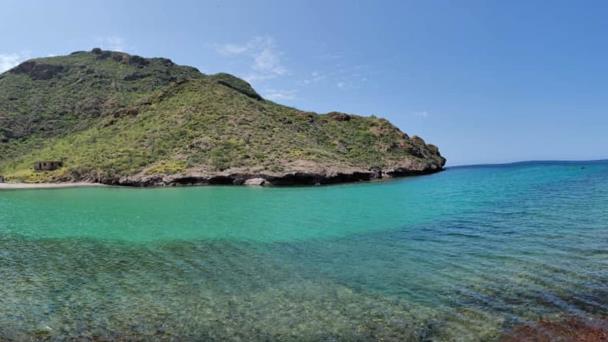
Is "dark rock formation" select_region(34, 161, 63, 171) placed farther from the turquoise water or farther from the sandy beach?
the turquoise water

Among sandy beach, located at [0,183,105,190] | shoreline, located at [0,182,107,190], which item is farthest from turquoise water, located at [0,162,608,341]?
sandy beach, located at [0,183,105,190]

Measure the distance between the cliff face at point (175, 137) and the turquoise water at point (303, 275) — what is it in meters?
39.6

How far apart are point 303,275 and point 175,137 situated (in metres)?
71.2

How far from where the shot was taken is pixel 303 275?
51.6ft

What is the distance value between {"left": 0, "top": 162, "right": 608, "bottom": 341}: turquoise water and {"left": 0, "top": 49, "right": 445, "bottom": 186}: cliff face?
130ft

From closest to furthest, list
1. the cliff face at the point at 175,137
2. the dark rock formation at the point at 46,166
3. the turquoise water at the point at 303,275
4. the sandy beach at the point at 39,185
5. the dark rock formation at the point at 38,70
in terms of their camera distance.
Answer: the turquoise water at the point at 303,275
the sandy beach at the point at 39,185
the cliff face at the point at 175,137
the dark rock formation at the point at 46,166
the dark rock formation at the point at 38,70

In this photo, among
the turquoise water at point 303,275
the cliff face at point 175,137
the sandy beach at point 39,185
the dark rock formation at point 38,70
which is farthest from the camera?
the dark rock formation at point 38,70

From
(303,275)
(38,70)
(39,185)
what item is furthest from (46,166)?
(303,275)

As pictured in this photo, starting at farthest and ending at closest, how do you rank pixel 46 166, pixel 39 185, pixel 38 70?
1. pixel 38 70
2. pixel 46 166
3. pixel 39 185

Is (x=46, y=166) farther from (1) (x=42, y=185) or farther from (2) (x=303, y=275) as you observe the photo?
(2) (x=303, y=275)

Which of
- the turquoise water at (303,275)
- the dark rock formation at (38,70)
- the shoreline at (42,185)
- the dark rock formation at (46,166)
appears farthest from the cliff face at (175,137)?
the turquoise water at (303,275)

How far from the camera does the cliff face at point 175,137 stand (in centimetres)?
7038

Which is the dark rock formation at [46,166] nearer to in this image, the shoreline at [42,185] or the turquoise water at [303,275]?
the shoreline at [42,185]

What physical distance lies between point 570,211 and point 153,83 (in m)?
131
